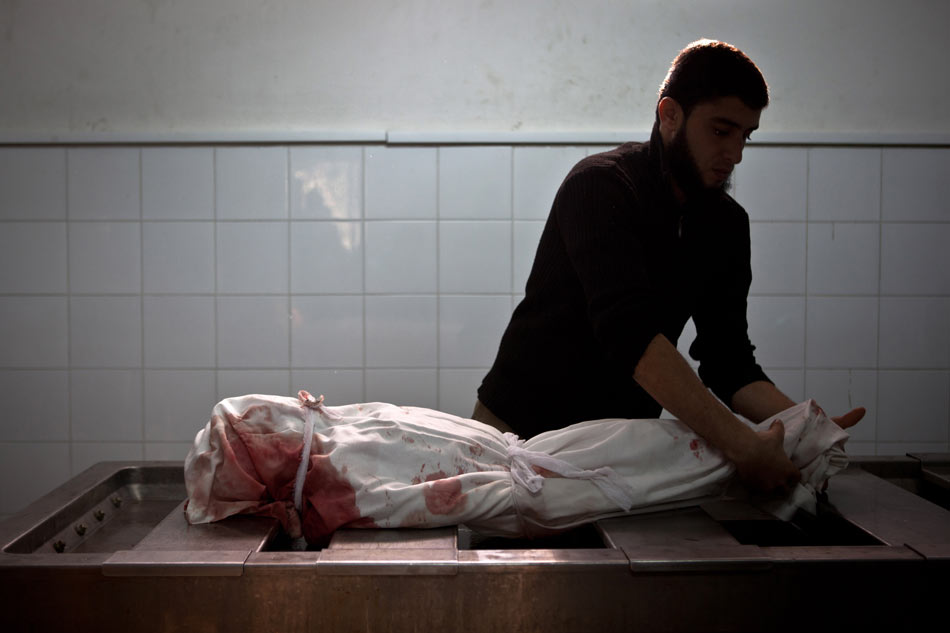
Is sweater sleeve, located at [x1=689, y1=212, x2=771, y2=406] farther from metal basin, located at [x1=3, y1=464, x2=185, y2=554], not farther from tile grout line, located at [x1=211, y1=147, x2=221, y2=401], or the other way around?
tile grout line, located at [x1=211, y1=147, x2=221, y2=401]

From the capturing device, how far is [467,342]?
7.19 ft

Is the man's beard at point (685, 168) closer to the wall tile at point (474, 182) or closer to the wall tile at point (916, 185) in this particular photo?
the wall tile at point (474, 182)

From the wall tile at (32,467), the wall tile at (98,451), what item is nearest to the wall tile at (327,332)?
the wall tile at (98,451)

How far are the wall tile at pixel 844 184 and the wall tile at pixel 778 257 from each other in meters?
0.09

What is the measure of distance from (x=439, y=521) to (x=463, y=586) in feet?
0.54

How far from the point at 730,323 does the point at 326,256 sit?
1.21 m

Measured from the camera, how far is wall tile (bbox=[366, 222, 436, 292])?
85.3 inches

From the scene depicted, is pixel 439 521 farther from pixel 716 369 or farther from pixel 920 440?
pixel 920 440

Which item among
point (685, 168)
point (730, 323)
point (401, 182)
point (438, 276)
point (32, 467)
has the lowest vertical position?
point (32, 467)

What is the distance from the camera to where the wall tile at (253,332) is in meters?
2.17

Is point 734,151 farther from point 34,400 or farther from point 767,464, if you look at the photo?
point 34,400

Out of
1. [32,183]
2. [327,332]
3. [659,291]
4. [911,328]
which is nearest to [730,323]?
[659,291]

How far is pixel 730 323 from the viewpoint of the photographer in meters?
1.48

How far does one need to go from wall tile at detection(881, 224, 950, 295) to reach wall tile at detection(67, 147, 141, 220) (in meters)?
2.27
